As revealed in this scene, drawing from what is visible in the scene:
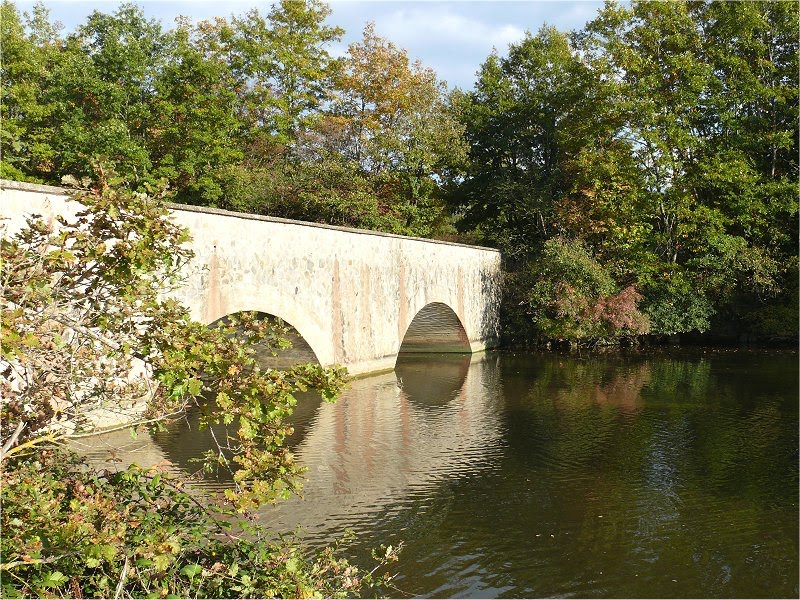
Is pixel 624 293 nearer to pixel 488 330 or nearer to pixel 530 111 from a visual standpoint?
pixel 488 330

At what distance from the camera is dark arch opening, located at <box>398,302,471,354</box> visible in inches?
813

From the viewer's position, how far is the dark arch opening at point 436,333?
20656mm

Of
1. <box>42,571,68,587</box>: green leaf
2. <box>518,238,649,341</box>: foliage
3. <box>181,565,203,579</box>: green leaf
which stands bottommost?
<box>181,565,203,579</box>: green leaf

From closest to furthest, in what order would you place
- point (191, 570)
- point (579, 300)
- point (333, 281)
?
1. point (191, 570)
2. point (333, 281)
3. point (579, 300)

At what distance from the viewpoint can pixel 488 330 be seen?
22.9 m

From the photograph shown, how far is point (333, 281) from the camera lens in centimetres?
1479

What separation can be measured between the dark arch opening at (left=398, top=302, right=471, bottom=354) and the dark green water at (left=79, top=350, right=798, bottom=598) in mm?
5274

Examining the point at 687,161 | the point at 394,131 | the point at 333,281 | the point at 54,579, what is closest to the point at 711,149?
the point at 687,161

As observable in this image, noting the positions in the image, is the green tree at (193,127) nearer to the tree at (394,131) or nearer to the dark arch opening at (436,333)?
the tree at (394,131)

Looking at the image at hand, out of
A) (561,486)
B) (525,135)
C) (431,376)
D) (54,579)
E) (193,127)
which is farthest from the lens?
(525,135)

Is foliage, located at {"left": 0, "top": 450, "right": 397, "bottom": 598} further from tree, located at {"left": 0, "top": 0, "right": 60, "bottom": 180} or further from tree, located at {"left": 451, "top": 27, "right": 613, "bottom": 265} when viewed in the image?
tree, located at {"left": 451, "top": 27, "right": 613, "bottom": 265}

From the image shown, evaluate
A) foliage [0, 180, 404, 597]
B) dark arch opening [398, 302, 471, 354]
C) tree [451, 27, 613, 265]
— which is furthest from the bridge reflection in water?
tree [451, 27, 613, 265]

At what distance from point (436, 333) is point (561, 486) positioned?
12912 millimetres

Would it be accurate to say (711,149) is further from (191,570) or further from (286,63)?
(191,570)
